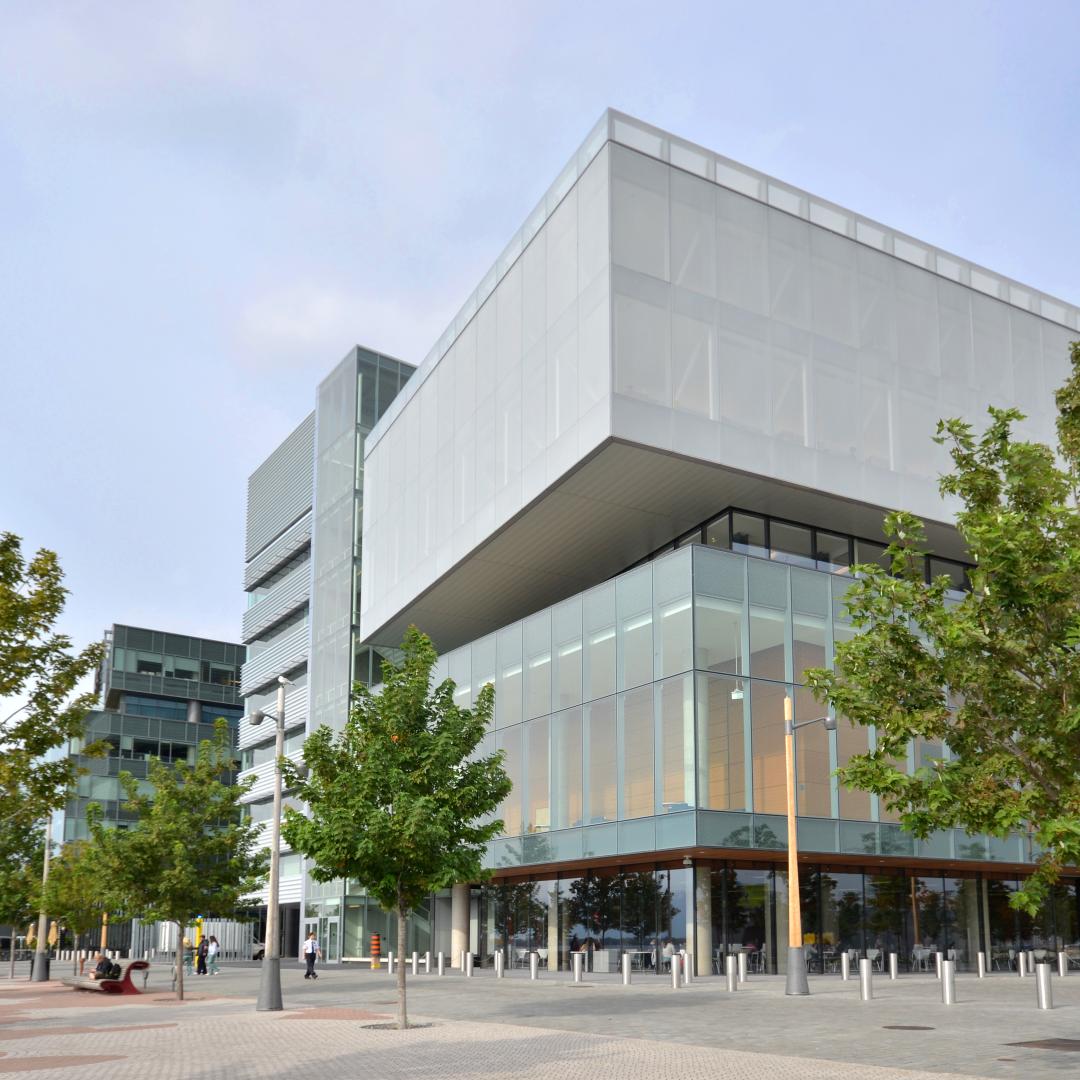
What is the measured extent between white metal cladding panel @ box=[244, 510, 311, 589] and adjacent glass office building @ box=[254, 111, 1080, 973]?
1095 inches

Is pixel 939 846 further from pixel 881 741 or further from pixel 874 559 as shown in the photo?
pixel 881 741

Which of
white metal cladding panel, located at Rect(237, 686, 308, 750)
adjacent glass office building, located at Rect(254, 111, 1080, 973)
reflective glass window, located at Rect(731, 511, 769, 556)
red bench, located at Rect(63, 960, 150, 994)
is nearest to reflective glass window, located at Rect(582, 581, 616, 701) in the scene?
adjacent glass office building, located at Rect(254, 111, 1080, 973)

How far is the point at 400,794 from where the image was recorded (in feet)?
75.5

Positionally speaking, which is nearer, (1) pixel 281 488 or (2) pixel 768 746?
(2) pixel 768 746

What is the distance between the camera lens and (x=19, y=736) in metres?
18.9

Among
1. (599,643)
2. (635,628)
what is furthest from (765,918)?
(599,643)

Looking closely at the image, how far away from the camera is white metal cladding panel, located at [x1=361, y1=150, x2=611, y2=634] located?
120 feet

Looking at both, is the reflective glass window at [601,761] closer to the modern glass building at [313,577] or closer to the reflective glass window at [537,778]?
the reflective glass window at [537,778]

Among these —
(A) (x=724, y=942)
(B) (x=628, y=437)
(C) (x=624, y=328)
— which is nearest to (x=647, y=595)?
(B) (x=628, y=437)

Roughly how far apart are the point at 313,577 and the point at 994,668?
181 feet

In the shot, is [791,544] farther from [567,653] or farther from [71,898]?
[71,898]

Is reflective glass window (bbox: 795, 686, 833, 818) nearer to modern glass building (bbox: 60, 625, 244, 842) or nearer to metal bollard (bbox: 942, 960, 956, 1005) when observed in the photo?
metal bollard (bbox: 942, 960, 956, 1005)

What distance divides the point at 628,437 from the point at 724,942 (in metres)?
14.9

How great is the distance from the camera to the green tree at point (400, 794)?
902 inches
